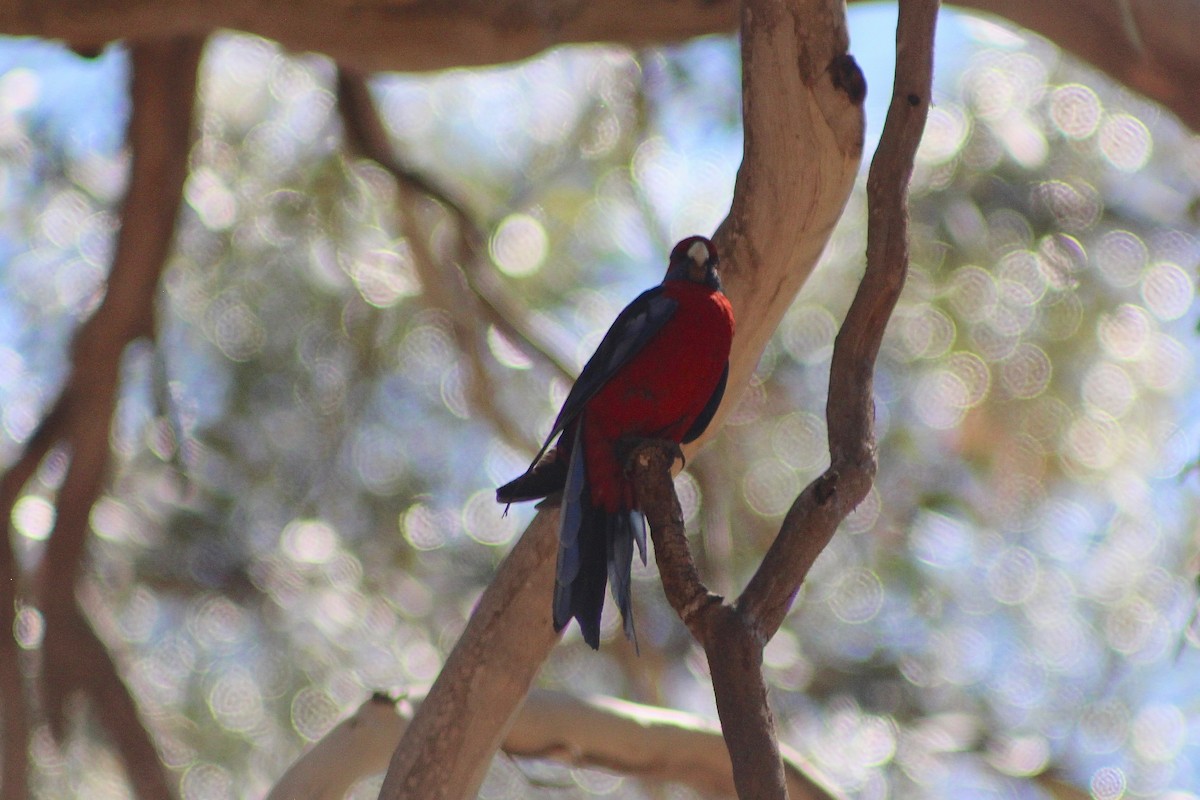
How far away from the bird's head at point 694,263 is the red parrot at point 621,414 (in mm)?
40

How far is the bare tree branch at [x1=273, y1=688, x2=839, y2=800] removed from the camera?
9.03 feet

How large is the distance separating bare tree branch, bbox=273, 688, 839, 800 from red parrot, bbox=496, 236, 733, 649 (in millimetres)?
1251

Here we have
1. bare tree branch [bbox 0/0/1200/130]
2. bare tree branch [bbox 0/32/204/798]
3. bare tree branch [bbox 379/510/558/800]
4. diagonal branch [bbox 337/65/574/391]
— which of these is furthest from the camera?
diagonal branch [bbox 337/65/574/391]

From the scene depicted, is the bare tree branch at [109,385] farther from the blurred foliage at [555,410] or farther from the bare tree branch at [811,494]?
the bare tree branch at [811,494]

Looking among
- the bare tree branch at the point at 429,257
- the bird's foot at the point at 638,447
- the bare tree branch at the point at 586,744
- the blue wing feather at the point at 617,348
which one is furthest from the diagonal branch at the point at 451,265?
the bird's foot at the point at 638,447

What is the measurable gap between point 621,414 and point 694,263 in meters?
0.35

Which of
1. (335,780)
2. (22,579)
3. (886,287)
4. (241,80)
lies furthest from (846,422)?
(241,80)

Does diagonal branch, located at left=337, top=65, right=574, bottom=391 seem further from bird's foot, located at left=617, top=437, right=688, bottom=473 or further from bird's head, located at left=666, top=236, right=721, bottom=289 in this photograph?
bird's foot, located at left=617, top=437, right=688, bottom=473

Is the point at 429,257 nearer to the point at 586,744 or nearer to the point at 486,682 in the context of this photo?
the point at 586,744

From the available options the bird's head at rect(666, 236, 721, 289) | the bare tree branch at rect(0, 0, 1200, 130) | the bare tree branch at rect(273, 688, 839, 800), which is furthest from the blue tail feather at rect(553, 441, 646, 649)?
the bare tree branch at rect(0, 0, 1200, 130)

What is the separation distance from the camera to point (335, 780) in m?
2.73

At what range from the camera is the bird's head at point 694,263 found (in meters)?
1.92

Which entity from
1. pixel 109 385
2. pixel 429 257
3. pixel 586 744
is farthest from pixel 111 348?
pixel 586 744

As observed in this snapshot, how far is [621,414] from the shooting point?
170 centimetres
